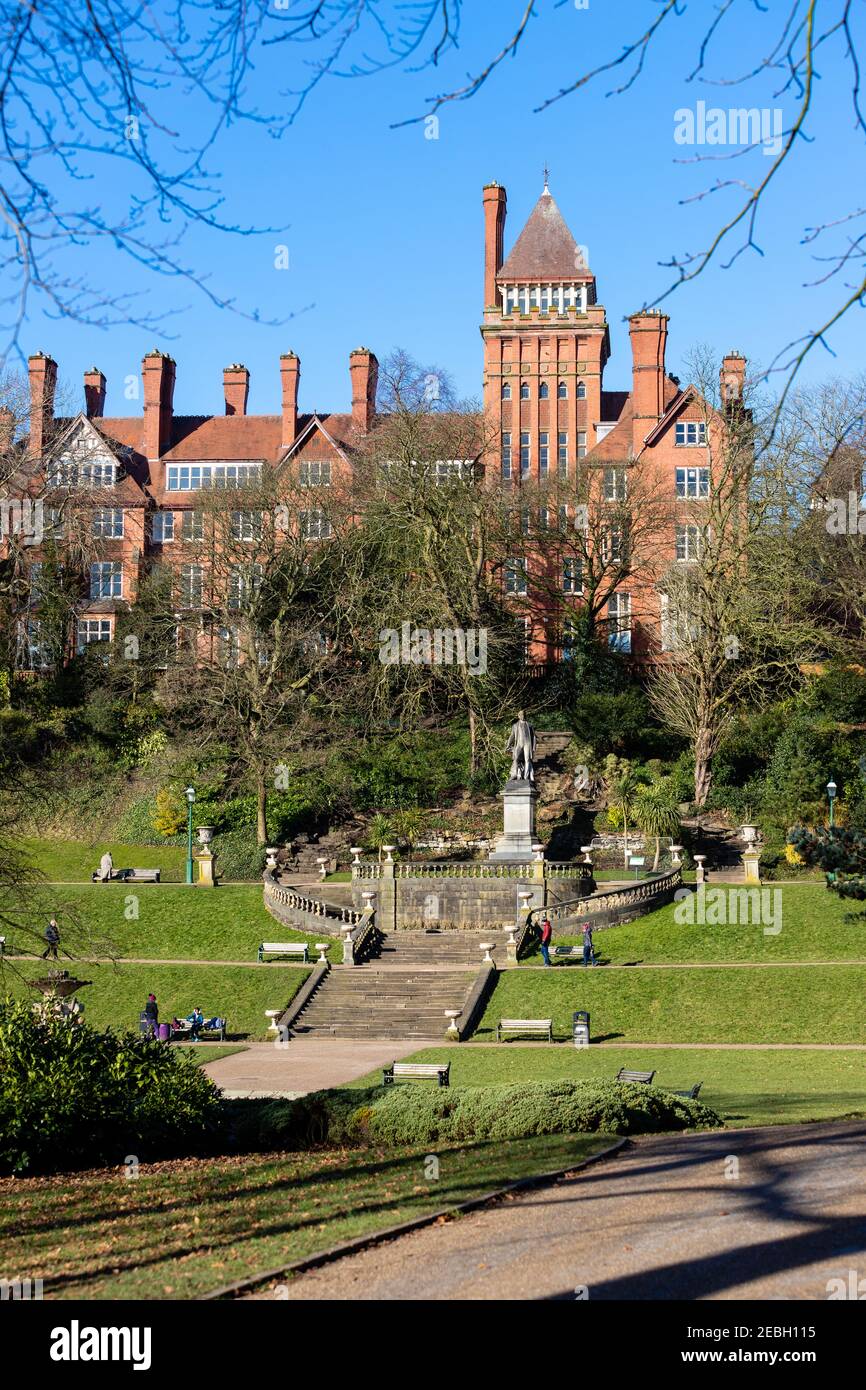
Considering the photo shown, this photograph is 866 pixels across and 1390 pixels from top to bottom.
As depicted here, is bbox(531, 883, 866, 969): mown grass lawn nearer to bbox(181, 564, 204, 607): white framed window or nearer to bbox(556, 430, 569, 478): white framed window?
bbox(181, 564, 204, 607): white framed window

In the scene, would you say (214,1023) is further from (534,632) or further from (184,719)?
(534,632)

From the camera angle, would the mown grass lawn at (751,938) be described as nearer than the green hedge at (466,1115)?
No

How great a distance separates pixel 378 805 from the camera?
48.2 m

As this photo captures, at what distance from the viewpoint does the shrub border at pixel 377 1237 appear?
9.34 m

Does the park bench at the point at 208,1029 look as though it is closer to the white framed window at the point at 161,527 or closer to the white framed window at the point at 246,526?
the white framed window at the point at 246,526

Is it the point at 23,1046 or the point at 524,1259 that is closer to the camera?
the point at 524,1259

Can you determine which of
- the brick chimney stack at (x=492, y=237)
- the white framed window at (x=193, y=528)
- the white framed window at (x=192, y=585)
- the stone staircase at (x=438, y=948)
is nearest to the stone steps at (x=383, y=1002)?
the stone staircase at (x=438, y=948)

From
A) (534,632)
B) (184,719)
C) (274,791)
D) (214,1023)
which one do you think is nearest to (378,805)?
(274,791)

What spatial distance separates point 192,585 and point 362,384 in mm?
16415

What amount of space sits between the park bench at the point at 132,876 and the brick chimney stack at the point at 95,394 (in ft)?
104

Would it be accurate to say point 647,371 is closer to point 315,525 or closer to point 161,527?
point 315,525

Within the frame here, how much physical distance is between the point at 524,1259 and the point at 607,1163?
3.91 meters

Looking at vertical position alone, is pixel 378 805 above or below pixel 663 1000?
above
